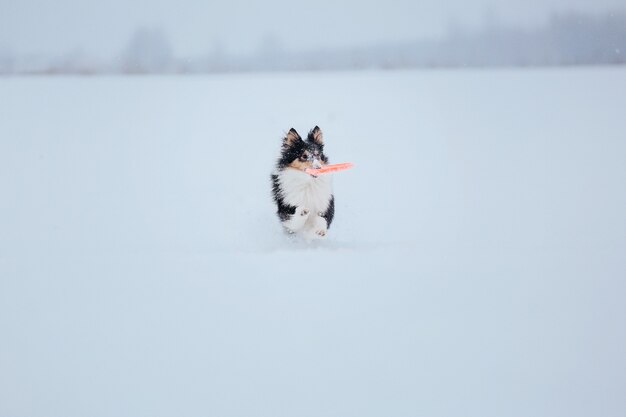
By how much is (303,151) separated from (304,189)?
0.51 feet

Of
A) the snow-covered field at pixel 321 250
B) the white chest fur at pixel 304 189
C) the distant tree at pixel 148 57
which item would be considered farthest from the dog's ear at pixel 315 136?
the distant tree at pixel 148 57

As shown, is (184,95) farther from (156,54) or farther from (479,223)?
(479,223)

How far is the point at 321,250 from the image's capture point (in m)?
2.96

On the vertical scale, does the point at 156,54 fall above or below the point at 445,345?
above

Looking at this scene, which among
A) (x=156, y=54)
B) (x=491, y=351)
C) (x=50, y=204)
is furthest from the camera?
(x=156, y=54)

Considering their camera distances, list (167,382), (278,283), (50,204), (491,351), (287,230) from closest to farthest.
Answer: (167,382)
(491,351)
(278,283)
(287,230)
(50,204)

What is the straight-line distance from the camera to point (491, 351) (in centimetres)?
221

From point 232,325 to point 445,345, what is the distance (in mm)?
698

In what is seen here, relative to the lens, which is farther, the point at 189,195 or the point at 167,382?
the point at 189,195

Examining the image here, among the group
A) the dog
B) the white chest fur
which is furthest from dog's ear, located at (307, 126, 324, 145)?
the white chest fur

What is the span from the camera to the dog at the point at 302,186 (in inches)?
113

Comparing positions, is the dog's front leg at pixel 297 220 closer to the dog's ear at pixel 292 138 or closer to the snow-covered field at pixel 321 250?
the snow-covered field at pixel 321 250

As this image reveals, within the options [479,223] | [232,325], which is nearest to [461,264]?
[479,223]

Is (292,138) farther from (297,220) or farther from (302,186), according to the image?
(297,220)
